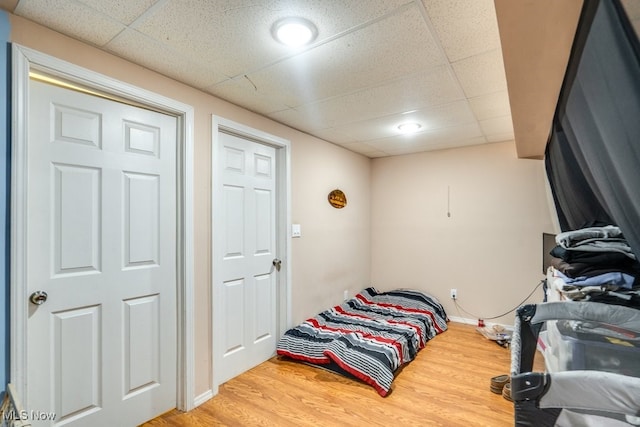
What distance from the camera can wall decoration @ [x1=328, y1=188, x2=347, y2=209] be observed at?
3734 mm

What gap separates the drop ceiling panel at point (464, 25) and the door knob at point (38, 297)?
89.3 inches

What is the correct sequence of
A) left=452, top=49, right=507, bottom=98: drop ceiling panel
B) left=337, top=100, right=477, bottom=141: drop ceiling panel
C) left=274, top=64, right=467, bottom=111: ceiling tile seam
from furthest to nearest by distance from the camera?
left=337, top=100, right=477, bottom=141: drop ceiling panel → left=274, top=64, right=467, bottom=111: ceiling tile seam → left=452, top=49, right=507, bottom=98: drop ceiling panel

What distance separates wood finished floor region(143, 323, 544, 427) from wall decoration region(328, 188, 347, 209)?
1792 mm

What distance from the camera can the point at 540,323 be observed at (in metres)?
1.26

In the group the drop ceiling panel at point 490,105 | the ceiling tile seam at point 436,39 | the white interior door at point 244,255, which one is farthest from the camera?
the white interior door at point 244,255

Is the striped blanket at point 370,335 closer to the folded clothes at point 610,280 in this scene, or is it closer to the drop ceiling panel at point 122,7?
the folded clothes at point 610,280

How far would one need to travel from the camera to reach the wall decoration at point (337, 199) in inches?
147

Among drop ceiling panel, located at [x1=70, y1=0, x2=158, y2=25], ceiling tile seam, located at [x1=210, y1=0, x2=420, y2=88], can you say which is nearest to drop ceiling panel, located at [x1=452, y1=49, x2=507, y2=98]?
ceiling tile seam, located at [x1=210, y1=0, x2=420, y2=88]

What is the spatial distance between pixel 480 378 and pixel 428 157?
2.66m

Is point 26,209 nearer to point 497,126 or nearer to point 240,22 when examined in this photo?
point 240,22

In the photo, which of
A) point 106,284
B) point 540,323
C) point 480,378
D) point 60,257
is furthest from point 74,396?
point 480,378

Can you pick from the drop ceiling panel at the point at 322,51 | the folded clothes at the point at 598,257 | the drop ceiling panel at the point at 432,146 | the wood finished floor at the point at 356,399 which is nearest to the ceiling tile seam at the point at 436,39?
the drop ceiling panel at the point at 322,51

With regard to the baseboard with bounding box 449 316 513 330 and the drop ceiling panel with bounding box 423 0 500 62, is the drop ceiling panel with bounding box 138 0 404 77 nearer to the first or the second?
the drop ceiling panel with bounding box 423 0 500 62

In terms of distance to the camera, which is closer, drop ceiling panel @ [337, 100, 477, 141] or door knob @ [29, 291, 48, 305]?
door knob @ [29, 291, 48, 305]
